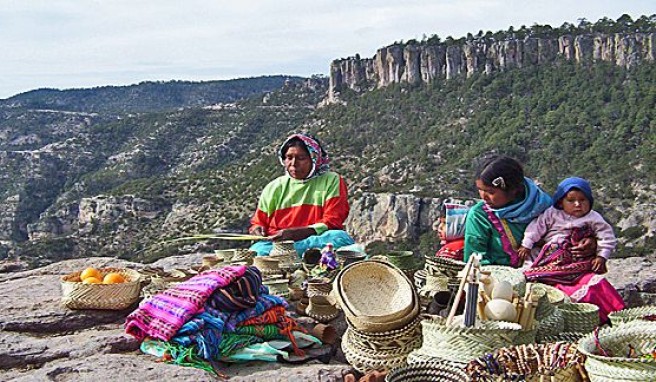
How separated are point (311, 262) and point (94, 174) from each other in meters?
59.8

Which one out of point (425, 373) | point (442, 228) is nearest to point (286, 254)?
point (442, 228)

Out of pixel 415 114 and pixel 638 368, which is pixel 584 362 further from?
pixel 415 114

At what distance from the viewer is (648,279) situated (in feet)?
19.3

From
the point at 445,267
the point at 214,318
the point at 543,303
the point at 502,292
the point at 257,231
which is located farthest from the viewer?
the point at 257,231

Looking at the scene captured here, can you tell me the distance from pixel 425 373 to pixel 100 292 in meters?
2.47

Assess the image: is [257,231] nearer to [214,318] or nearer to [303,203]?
[303,203]

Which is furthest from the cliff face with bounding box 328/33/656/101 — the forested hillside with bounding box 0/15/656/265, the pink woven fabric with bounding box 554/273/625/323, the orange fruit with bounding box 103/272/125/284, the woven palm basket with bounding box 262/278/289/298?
the orange fruit with bounding box 103/272/125/284

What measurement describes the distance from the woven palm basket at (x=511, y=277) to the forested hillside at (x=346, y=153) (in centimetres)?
2161

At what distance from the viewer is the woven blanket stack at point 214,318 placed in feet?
11.9

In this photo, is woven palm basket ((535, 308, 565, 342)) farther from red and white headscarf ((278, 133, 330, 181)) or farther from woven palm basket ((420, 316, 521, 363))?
red and white headscarf ((278, 133, 330, 181))

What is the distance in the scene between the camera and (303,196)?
6266 mm

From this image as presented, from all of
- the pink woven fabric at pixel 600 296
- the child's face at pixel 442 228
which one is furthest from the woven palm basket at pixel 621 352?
the child's face at pixel 442 228

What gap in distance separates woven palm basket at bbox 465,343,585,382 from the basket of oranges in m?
2.64

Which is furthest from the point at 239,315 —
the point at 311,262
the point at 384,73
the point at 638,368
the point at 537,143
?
the point at 384,73
